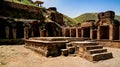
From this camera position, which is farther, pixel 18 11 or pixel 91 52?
pixel 18 11

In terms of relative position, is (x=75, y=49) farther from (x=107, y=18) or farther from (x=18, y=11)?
(x=18, y=11)

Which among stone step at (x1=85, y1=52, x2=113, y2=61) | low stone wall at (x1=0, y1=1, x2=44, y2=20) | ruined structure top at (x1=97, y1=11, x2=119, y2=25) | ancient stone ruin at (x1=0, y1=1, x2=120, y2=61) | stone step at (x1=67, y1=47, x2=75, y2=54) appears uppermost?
low stone wall at (x1=0, y1=1, x2=44, y2=20)

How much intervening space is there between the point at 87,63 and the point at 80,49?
55.2 inches

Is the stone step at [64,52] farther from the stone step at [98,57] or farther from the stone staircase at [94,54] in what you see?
the stone step at [98,57]

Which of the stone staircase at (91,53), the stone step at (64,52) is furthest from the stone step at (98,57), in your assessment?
the stone step at (64,52)

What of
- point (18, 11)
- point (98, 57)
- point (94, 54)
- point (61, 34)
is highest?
point (18, 11)

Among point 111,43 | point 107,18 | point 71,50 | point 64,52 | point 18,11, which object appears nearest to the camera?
point 64,52

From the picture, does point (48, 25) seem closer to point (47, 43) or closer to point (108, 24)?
point (108, 24)

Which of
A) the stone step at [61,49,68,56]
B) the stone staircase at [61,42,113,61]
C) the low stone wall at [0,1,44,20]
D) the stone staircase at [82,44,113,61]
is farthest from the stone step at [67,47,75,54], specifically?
the low stone wall at [0,1,44,20]

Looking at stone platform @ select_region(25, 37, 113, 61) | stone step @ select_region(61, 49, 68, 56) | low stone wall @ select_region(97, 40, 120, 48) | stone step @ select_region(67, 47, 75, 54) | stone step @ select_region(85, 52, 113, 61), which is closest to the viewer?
stone step @ select_region(85, 52, 113, 61)

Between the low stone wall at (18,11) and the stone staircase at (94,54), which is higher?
the low stone wall at (18,11)

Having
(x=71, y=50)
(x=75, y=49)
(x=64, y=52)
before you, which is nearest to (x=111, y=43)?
(x=75, y=49)

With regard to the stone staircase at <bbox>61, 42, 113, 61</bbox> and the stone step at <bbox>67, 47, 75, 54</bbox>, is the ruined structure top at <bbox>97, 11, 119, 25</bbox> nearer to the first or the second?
the stone staircase at <bbox>61, 42, 113, 61</bbox>

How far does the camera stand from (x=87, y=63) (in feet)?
24.0
